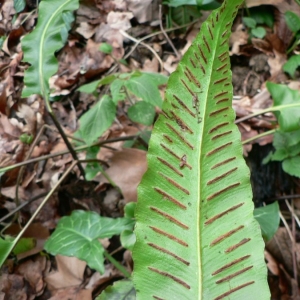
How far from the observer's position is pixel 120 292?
105cm

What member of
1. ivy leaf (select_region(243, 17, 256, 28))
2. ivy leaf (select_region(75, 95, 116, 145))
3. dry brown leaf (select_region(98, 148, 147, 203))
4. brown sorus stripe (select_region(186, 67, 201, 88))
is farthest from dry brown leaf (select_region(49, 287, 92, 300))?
ivy leaf (select_region(243, 17, 256, 28))

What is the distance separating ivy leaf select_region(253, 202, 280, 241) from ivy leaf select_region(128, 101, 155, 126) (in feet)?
1.60

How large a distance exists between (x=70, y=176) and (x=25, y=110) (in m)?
0.58

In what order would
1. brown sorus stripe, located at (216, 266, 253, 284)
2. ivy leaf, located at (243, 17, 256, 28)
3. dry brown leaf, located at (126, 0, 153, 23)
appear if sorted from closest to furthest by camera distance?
brown sorus stripe, located at (216, 266, 253, 284)
ivy leaf, located at (243, 17, 256, 28)
dry brown leaf, located at (126, 0, 153, 23)

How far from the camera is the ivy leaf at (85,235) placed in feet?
3.52

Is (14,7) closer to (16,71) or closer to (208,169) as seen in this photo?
(16,71)

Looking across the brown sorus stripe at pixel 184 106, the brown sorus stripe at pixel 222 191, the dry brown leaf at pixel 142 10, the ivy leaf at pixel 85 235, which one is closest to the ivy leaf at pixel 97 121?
the ivy leaf at pixel 85 235

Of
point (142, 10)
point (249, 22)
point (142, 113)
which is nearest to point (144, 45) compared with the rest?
point (142, 10)

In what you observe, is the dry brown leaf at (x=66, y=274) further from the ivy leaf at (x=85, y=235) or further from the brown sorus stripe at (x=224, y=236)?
the brown sorus stripe at (x=224, y=236)

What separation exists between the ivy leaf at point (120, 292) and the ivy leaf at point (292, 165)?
635 mm

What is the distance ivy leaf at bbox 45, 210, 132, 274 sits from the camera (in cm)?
107

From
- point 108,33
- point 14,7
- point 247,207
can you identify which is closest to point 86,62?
point 108,33

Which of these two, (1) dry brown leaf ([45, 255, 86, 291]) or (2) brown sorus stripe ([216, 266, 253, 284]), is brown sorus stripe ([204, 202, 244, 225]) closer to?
(2) brown sorus stripe ([216, 266, 253, 284])

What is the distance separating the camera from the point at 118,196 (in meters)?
1.54
